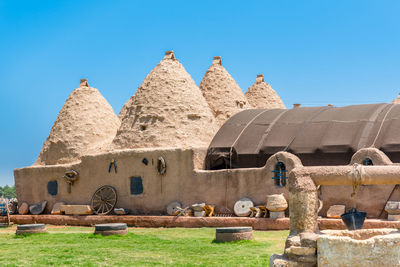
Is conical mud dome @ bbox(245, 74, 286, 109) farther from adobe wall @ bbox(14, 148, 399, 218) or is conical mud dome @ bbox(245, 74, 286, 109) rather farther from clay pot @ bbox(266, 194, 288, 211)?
clay pot @ bbox(266, 194, 288, 211)

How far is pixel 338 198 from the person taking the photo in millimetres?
15734

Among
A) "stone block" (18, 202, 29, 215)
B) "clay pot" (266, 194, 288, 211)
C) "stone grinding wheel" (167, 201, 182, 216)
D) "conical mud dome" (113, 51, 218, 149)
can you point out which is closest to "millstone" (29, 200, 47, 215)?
"stone block" (18, 202, 29, 215)

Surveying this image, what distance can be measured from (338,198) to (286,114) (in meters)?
5.17

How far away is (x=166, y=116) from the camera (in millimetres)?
20562

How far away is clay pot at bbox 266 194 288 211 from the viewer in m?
15.8

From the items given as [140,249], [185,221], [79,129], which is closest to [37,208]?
[79,129]

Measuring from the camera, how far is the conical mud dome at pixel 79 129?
23.6 m

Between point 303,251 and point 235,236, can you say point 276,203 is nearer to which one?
point 235,236

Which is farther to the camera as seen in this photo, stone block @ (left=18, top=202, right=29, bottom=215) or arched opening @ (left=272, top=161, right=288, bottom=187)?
stone block @ (left=18, top=202, right=29, bottom=215)

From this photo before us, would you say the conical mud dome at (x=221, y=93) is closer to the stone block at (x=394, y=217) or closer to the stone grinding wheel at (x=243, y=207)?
the stone grinding wheel at (x=243, y=207)

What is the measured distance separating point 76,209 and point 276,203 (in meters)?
8.53

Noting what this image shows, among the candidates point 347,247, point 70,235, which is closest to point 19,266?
point 70,235

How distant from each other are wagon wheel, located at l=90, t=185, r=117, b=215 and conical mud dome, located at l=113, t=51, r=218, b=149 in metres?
1.82

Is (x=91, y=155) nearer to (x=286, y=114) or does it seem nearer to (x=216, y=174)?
(x=216, y=174)
